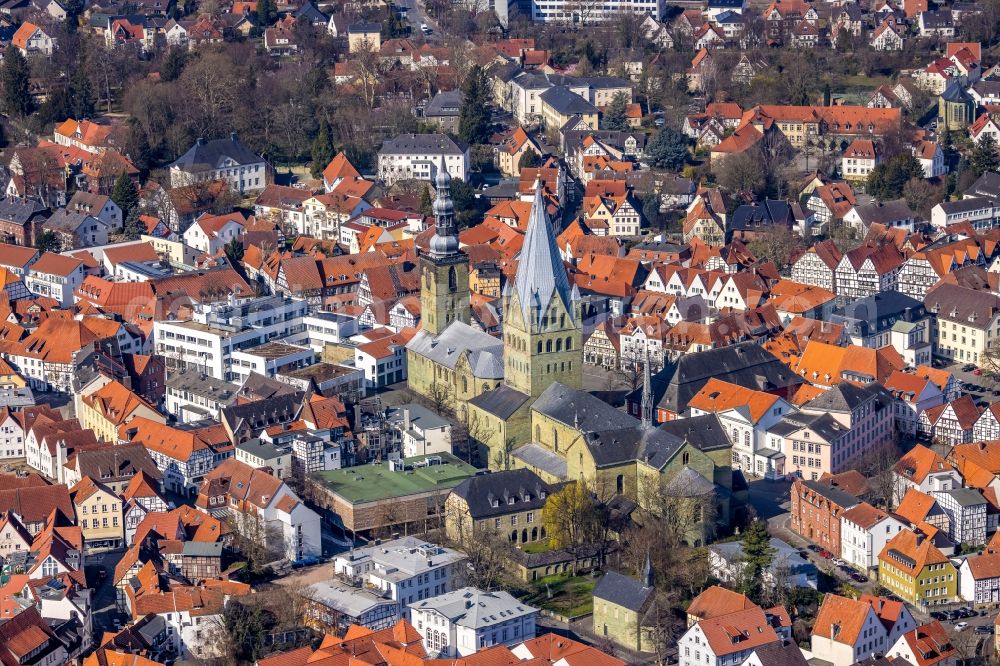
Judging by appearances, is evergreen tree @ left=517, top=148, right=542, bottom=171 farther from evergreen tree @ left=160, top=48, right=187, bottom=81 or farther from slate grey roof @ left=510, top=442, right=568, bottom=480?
slate grey roof @ left=510, top=442, right=568, bottom=480

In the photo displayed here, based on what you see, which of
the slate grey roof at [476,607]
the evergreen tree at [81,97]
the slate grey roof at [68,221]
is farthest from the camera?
the evergreen tree at [81,97]

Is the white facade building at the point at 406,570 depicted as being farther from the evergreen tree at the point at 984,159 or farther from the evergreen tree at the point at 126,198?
the evergreen tree at the point at 984,159

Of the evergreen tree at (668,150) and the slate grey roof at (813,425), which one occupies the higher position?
the evergreen tree at (668,150)

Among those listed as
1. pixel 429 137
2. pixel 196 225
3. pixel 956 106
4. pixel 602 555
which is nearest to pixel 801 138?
pixel 956 106

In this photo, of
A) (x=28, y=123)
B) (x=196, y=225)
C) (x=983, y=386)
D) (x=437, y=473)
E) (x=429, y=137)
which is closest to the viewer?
(x=437, y=473)

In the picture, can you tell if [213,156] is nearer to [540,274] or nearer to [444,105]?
[444,105]

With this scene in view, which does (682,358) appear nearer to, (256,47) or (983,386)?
(983,386)

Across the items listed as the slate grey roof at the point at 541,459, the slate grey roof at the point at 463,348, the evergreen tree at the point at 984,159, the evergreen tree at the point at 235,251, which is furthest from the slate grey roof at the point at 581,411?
the evergreen tree at the point at 984,159

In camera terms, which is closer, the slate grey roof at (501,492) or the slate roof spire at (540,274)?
the slate grey roof at (501,492)
